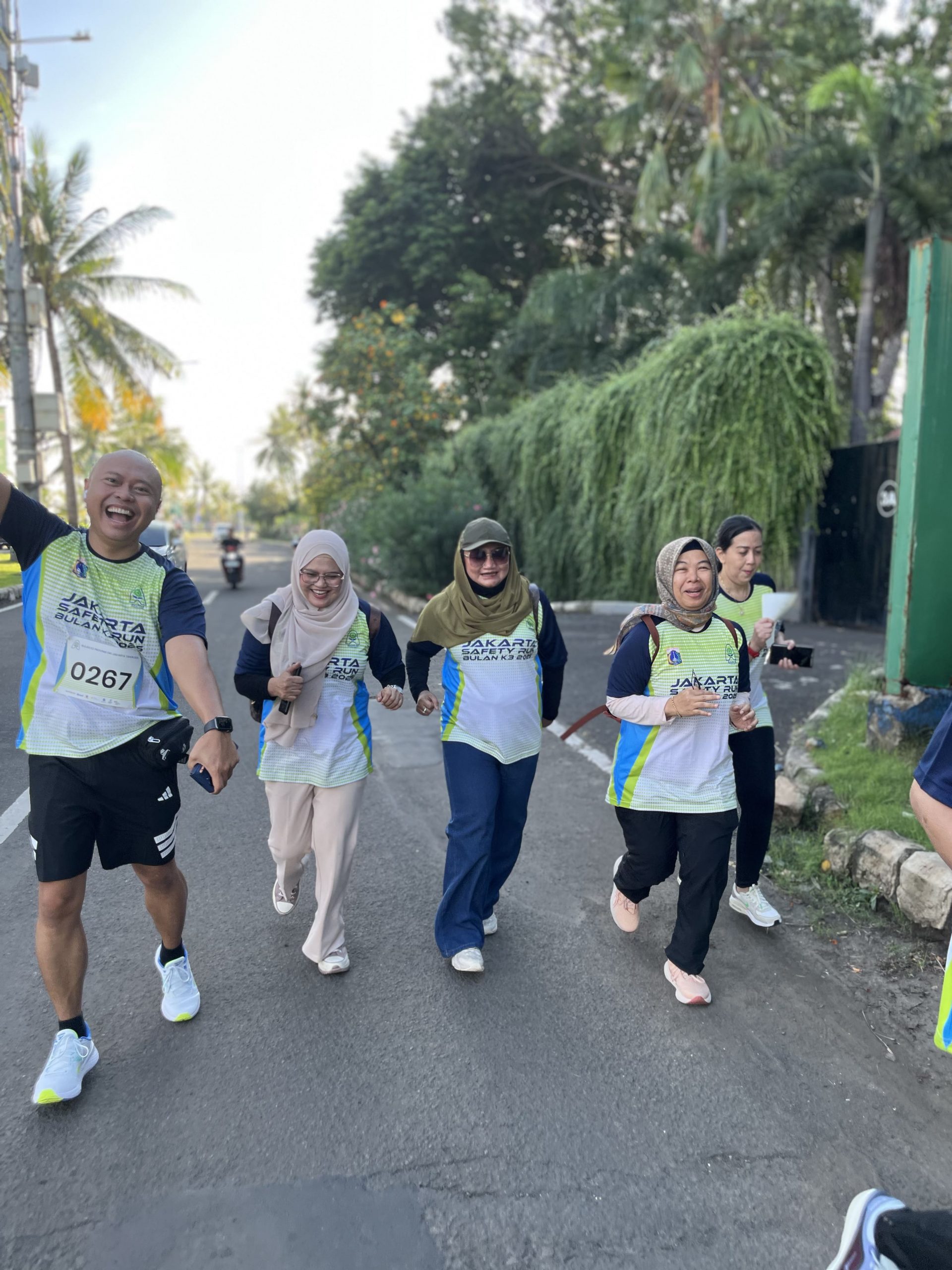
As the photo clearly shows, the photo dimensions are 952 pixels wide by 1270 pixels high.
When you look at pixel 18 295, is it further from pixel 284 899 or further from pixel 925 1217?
pixel 925 1217

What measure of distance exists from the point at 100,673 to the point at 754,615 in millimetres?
2781

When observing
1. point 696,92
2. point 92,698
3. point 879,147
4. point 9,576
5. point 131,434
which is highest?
point 696,92

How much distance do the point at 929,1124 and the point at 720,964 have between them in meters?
1.05

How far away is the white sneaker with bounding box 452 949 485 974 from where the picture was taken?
3529 millimetres

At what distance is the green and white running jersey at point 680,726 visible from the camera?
3.44 meters

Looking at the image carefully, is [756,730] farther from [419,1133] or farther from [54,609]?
[54,609]

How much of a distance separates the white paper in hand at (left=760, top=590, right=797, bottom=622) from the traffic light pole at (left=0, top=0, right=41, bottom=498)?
3.07 m

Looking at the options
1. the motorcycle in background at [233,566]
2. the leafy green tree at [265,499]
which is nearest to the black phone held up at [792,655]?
the motorcycle in background at [233,566]

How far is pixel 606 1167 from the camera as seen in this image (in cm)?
253

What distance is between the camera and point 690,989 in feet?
11.1

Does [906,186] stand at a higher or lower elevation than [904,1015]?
higher

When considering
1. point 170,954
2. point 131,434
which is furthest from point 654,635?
point 131,434

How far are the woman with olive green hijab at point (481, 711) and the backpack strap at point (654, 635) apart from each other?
0.50 m

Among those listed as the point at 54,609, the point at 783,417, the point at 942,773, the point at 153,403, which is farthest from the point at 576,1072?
the point at 783,417
